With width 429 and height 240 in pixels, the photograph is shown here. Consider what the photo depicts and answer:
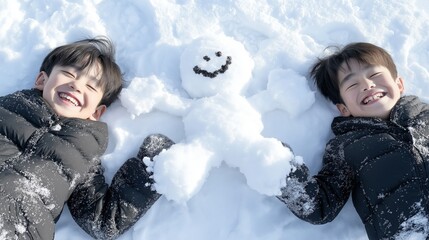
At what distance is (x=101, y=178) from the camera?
206cm

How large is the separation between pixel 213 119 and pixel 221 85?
0.70 ft

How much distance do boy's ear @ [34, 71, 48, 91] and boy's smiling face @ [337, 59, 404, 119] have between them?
1.35 metres

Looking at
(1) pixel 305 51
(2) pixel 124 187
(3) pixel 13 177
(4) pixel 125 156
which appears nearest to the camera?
(3) pixel 13 177

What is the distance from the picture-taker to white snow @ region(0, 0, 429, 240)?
1.98 metres

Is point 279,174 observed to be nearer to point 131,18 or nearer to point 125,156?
point 125,156

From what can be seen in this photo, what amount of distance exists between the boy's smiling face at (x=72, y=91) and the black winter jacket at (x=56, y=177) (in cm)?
5

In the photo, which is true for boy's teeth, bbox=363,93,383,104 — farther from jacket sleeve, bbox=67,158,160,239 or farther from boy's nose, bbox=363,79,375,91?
jacket sleeve, bbox=67,158,160,239

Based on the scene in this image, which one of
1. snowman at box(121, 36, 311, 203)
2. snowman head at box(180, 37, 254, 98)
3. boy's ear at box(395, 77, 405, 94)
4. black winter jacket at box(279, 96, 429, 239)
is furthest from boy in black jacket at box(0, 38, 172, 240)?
boy's ear at box(395, 77, 405, 94)

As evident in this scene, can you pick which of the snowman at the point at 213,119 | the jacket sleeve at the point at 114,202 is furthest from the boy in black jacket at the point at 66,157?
the snowman at the point at 213,119

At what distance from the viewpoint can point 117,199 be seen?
198 centimetres

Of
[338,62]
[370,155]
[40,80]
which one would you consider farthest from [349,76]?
[40,80]

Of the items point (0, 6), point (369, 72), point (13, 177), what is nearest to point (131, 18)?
point (0, 6)

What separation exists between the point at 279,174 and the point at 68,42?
125 centimetres

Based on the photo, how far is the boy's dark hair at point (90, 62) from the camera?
2172 millimetres
